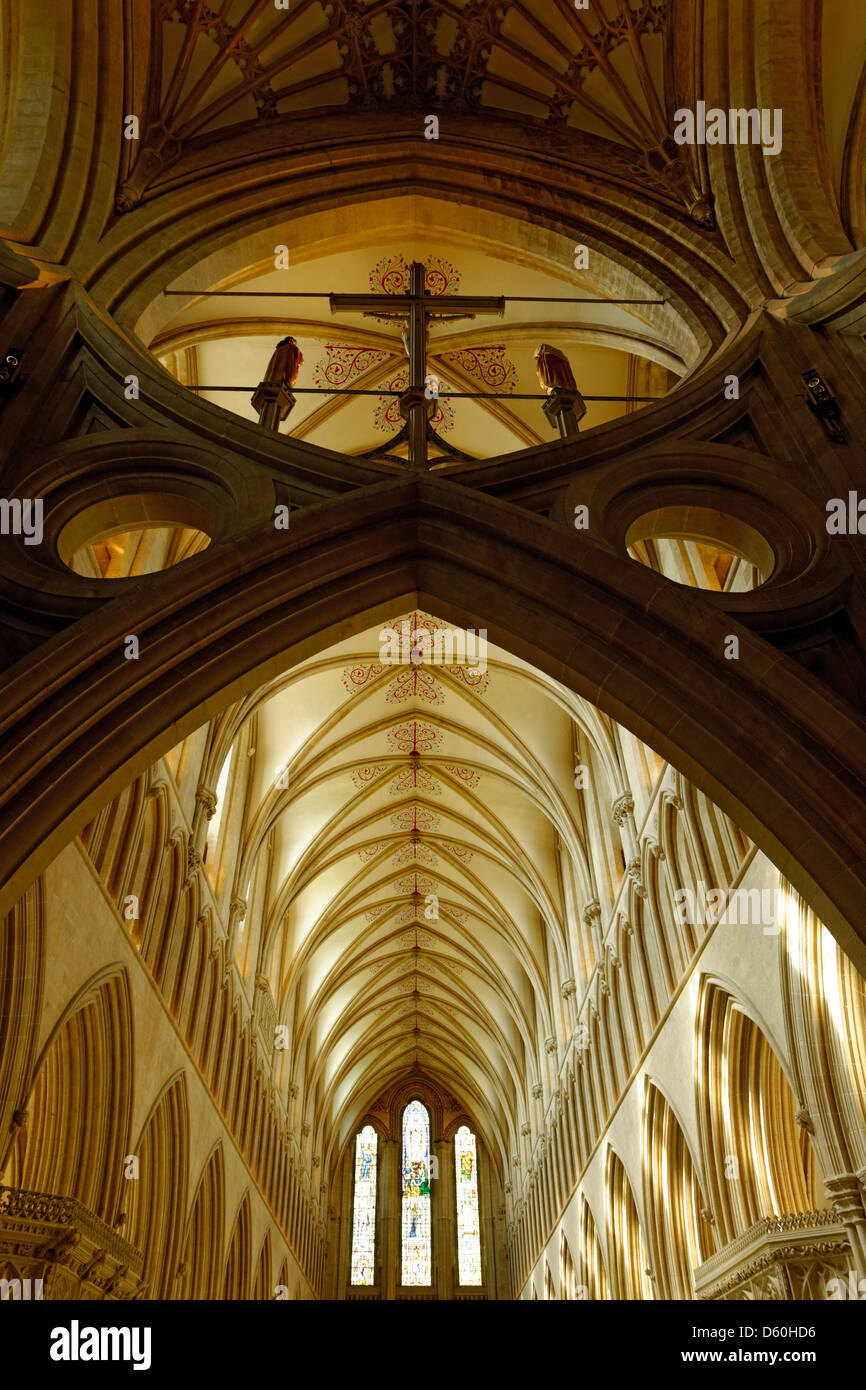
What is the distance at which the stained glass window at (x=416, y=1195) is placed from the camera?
1222 inches

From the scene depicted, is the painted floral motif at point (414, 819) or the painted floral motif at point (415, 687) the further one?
the painted floral motif at point (414, 819)

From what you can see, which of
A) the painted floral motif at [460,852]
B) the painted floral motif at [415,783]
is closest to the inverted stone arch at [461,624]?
the painted floral motif at [415,783]

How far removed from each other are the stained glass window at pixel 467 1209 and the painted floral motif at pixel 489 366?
27.6 metres

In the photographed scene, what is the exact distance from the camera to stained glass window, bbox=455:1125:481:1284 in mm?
30875

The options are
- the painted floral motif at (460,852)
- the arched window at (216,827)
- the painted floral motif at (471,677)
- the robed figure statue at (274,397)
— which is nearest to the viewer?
the robed figure statue at (274,397)

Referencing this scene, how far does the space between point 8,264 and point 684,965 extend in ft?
33.7

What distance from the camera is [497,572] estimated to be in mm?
7035

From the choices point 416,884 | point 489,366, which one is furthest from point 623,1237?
point 489,366

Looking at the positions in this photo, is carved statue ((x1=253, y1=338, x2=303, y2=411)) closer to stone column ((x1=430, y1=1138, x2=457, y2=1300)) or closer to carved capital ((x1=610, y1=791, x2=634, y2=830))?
carved capital ((x1=610, y1=791, x2=634, y2=830))

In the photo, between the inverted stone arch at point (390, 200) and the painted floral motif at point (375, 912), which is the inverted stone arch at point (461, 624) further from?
the painted floral motif at point (375, 912)

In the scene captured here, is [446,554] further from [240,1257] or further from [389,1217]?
[389,1217]

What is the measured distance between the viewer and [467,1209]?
32062 mm

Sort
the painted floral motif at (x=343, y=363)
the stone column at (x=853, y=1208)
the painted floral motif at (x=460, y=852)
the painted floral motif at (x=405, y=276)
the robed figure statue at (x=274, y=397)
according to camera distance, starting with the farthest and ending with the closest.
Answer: the painted floral motif at (x=460, y=852)
the painted floral motif at (x=343, y=363)
the painted floral motif at (x=405, y=276)
the robed figure statue at (x=274, y=397)
the stone column at (x=853, y=1208)
